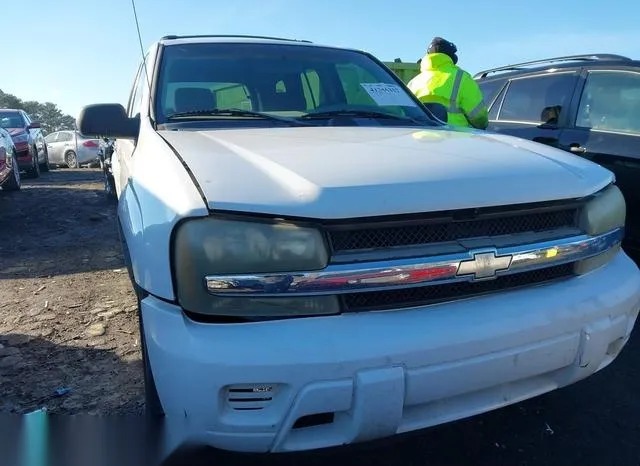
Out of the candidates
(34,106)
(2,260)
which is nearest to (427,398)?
(2,260)

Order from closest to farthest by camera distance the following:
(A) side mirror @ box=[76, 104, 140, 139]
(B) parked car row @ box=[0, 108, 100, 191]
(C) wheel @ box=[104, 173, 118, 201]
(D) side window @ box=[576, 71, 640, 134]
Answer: (A) side mirror @ box=[76, 104, 140, 139] < (D) side window @ box=[576, 71, 640, 134] < (C) wheel @ box=[104, 173, 118, 201] < (B) parked car row @ box=[0, 108, 100, 191]

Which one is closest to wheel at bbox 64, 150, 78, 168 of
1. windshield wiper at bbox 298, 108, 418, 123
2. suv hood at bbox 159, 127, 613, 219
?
windshield wiper at bbox 298, 108, 418, 123

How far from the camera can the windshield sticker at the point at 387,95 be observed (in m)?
3.23

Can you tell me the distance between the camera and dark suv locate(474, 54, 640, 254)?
4066 mm

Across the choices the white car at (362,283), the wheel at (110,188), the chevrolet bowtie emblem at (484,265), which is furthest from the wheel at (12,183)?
the chevrolet bowtie emblem at (484,265)

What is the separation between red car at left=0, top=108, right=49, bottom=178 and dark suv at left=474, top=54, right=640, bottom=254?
982 centimetres

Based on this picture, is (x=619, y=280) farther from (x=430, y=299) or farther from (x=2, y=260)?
(x=2, y=260)

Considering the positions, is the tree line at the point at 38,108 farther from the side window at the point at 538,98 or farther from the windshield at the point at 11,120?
the side window at the point at 538,98

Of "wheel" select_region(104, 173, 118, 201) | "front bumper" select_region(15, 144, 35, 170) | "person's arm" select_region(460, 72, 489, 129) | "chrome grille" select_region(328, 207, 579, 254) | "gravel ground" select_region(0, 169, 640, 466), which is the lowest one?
"front bumper" select_region(15, 144, 35, 170)

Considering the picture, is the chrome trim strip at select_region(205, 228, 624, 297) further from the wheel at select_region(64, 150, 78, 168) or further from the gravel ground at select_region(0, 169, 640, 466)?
the wheel at select_region(64, 150, 78, 168)

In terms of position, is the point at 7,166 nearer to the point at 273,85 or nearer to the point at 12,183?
the point at 12,183

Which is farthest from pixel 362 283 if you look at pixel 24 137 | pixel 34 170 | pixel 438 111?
pixel 34 170

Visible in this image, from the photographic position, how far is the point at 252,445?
166 cm

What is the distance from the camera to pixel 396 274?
1.73m
